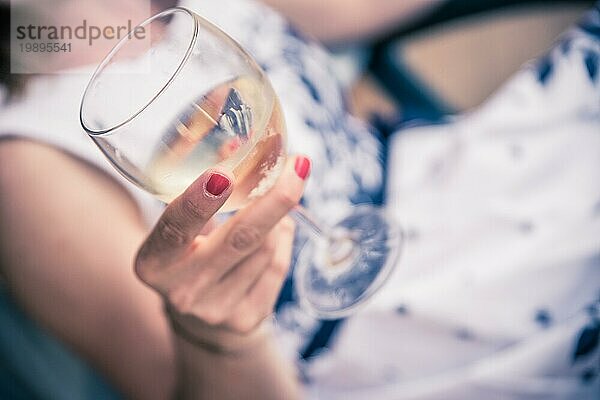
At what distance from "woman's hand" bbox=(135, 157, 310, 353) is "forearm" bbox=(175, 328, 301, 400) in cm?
1

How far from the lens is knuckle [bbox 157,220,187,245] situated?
358 mm

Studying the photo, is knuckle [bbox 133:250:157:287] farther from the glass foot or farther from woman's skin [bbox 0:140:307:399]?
the glass foot

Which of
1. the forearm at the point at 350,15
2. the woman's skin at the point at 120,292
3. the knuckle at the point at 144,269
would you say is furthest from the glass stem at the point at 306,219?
the forearm at the point at 350,15

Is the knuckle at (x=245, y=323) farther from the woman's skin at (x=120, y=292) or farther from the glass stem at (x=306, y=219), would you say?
the glass stem at (x=306, y=219)

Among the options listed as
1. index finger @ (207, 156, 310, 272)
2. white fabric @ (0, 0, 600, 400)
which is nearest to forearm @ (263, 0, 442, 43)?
white fabric @ (0, 0, 600, 400)

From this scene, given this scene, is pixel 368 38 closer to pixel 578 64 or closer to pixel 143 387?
pixel 578 64

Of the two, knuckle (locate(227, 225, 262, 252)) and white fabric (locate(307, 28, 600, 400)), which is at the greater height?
knuckle (locate(227, 225, 262, 252))

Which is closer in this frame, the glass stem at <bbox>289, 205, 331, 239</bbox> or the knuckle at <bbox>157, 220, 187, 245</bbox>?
the knuckle at <bbox>157, 220, 187, 245</bbox>

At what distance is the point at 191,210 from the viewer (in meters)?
0.34

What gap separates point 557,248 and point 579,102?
0.61 ft

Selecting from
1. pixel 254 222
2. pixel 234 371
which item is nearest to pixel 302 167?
pixel 254 222

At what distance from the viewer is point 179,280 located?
1.32ft

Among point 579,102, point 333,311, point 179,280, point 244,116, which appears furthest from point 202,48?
point 579,102

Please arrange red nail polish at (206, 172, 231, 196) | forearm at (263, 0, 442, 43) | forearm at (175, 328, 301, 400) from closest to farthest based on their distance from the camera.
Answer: red nail polish at (206, 172, 231, 196) → forearm at (175, 328, 301, 400) → forearm at (263, 0, 442, 43)
